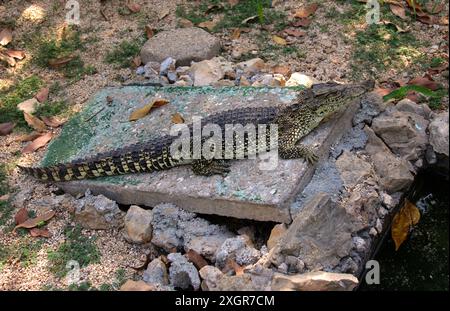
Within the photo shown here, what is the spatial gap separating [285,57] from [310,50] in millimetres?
303

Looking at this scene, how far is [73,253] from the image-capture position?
4.14m

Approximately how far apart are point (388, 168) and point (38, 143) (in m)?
3.28

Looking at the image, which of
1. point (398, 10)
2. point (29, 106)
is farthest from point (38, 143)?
point (398, 10)

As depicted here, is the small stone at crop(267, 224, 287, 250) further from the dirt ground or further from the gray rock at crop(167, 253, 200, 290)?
the dirt ground

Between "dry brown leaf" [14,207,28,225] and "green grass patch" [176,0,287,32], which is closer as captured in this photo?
"dry brown leaf" [14,207,28,225]

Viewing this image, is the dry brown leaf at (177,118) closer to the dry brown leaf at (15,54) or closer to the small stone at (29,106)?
the small stone at (29,106)

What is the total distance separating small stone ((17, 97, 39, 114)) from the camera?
575 centimetres

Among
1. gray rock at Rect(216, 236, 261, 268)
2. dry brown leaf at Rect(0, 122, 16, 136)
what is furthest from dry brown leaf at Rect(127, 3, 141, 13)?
gray rock at Rect(216, 236, 261, 268)

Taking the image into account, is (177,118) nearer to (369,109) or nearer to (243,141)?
(243,141)

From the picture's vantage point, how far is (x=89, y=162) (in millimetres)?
4477

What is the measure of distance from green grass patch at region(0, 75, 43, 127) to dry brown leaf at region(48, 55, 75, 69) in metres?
0.24

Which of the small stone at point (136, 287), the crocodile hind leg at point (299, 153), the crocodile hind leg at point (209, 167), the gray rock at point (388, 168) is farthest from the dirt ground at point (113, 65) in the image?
the crocodile hind leg at point (299, 153)
